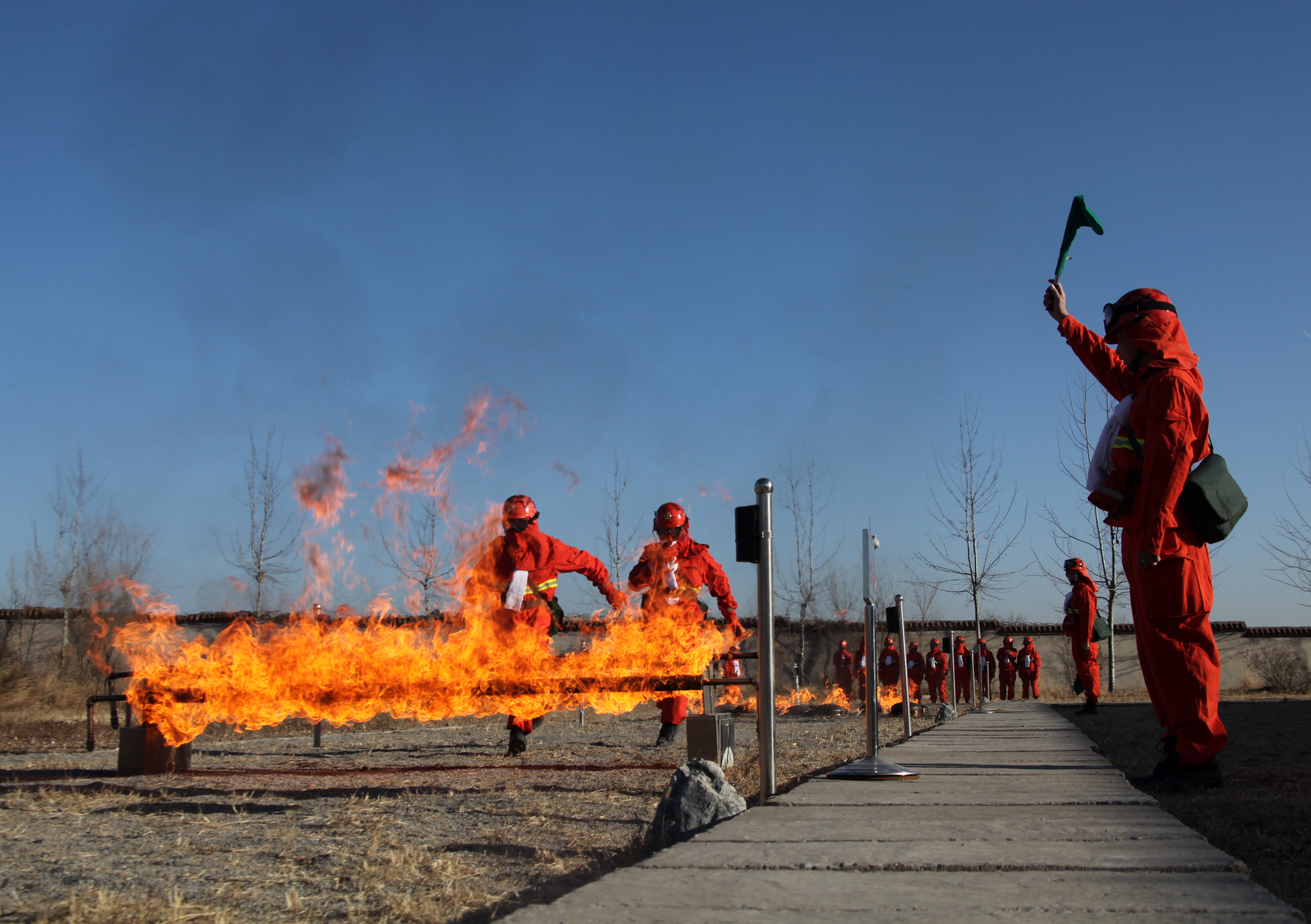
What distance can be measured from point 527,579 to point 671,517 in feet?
5.86

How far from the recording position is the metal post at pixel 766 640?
3.85 m

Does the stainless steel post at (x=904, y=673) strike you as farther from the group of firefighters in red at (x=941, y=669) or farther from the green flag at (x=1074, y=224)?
the group of firefighters in red at (x=941, y=669)

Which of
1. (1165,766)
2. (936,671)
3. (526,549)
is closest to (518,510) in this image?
(526,549)

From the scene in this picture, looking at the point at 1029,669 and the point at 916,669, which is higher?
the point at 1029,669

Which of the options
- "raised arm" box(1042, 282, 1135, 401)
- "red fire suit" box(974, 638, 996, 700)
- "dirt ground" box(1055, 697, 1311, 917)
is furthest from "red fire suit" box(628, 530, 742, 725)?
"red fire suit" box(974, 638, 996, 700)

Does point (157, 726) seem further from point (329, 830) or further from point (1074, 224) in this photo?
point (1074, 224)

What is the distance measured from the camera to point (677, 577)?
9.45 m

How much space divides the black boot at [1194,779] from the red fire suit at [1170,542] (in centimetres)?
4

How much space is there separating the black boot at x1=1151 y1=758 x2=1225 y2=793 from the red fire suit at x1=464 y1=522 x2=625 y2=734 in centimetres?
474

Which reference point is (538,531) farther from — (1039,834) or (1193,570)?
(1039,834)

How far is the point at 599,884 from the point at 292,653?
4.73 metres

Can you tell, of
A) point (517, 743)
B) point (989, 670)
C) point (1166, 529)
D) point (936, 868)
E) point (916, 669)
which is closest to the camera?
point (936, 868)

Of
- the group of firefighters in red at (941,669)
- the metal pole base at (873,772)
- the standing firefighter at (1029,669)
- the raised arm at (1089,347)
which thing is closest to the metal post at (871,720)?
the metal pole base at (873,772)

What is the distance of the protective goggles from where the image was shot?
5.02 metres
